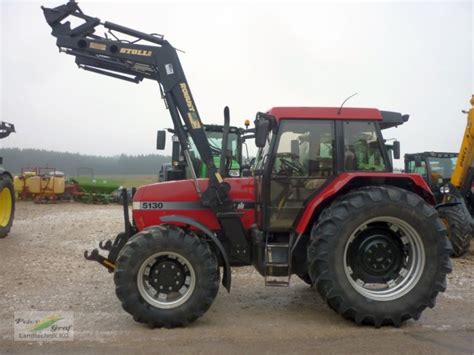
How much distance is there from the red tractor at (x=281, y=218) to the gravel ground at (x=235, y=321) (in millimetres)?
275

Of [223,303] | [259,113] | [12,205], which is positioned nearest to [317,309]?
[223,303]

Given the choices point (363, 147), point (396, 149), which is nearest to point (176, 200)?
point (363, 147)

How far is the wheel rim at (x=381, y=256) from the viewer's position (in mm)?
4691

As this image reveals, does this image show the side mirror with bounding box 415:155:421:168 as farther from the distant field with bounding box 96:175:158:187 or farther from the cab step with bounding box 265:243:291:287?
the distant field with bounding box 96:175:158:187

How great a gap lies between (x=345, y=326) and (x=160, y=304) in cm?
196

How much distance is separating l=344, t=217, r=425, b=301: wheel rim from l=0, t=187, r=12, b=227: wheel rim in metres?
8.81

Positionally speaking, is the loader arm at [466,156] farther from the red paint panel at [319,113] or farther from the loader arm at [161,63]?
the loader arm at [161,63]

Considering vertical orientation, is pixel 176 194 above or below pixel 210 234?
above

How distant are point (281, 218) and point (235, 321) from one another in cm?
125

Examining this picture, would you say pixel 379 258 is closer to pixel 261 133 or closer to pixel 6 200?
pixel 261 133

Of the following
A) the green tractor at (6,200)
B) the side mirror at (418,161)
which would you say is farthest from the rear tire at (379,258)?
the green tractor at (6,200)

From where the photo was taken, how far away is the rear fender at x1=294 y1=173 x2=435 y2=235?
4.67 meters

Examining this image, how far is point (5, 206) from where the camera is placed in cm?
1045

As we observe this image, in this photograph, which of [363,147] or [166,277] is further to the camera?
[363,147]
